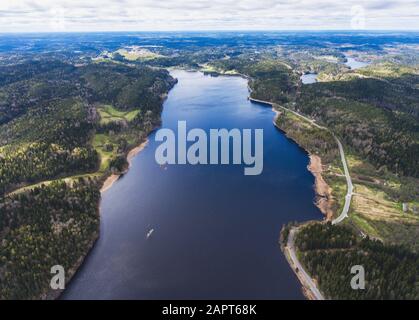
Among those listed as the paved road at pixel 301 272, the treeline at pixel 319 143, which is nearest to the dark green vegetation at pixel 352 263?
the paved road at pixel 301 272

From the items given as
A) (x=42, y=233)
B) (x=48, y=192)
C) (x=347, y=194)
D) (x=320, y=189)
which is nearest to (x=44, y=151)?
(x=48, y=192)

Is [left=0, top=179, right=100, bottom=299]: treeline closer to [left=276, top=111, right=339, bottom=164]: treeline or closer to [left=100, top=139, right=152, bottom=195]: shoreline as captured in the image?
[left=100, top=139, right=152, bottom=195]: shoreline

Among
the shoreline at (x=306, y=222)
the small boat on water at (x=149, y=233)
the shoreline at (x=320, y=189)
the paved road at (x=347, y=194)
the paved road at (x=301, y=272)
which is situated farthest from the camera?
the shoreline at (x=320, y=189)

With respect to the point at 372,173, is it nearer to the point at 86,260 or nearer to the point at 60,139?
the point at 86,260

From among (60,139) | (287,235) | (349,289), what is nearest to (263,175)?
(287,235)

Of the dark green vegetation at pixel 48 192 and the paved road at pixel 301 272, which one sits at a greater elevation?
the dark green vegetation at pixel 48 192

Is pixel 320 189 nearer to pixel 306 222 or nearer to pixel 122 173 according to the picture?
pixel 306 222

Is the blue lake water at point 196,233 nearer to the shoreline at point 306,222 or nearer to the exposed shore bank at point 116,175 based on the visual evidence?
the shoreline at point 306,222
